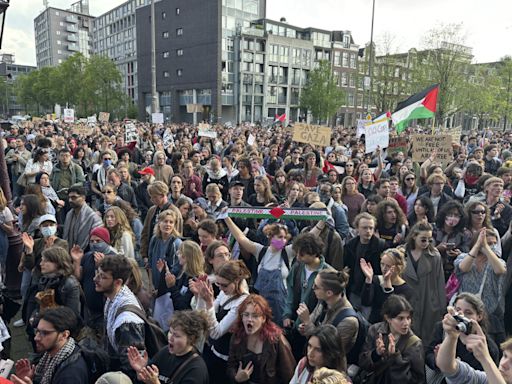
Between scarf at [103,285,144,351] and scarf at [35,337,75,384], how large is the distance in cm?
31

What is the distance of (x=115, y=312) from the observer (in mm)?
3133

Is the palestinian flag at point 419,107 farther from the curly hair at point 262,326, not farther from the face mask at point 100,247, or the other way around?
the curly hair at point 262,326

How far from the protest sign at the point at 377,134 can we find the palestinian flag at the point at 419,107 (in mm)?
1887

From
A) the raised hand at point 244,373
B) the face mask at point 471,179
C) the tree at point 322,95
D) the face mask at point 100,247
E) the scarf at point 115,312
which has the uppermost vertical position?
the tree at point 322,95

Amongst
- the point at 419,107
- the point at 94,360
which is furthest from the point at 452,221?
the point at 419,107

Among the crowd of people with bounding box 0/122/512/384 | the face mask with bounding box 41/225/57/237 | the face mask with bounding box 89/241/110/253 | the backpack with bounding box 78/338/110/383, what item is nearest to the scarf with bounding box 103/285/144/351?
the crowd of people with bounding box 0/122/512/384

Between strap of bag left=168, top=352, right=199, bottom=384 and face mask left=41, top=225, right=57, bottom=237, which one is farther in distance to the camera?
face mask left=41, top=225, right=57, bottom=237

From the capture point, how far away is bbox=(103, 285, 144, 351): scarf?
3.03 m

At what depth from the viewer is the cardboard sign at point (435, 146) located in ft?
29.3

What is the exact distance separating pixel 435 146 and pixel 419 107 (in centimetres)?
211

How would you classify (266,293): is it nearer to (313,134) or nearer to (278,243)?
(278,243)

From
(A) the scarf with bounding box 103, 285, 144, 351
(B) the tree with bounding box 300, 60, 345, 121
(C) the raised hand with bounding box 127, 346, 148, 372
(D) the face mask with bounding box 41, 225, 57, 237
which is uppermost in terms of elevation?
(B) the tree with bounding box 300, 60, 345, 121

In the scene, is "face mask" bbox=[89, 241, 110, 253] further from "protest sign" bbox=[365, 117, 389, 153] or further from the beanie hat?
"protest sign" bbox=[365, 117, 389, 153]

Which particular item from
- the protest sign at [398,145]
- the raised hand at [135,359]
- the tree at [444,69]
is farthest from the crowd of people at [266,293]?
the tree at [444,69]
